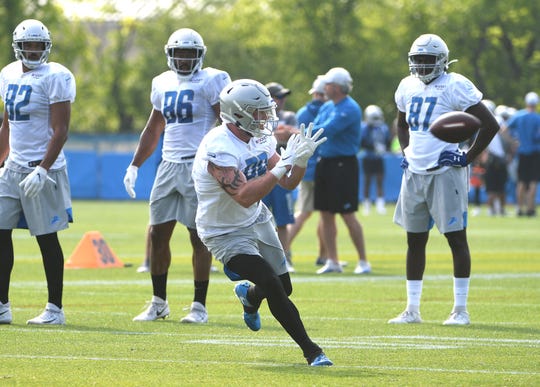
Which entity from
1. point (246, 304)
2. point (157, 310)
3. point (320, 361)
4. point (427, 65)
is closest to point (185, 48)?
point (427, 65)

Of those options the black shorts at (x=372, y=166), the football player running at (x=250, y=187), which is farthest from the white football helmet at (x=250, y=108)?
the black shorts at (x=372, y=166)

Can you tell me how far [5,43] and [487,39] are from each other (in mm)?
16532

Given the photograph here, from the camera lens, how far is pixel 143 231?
2175 cm

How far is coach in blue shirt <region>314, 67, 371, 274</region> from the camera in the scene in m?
13.8

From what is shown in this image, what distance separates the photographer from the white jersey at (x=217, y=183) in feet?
25.7

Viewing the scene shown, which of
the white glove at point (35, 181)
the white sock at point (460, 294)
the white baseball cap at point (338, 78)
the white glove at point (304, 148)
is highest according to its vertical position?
the white baseball cap at point (338, 78)

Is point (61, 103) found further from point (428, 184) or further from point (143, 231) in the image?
point (143, 231)

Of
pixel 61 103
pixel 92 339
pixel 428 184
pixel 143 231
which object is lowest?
pixel 143 231

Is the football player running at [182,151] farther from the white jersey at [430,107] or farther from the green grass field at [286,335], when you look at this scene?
the white jersey at [430,107]

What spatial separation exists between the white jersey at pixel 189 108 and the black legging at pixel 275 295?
218cm

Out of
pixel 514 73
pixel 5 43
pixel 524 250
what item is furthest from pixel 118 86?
pixel 524 250

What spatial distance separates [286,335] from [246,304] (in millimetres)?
849

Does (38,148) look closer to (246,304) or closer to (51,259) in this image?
(51,259)

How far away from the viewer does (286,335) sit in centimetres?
903
